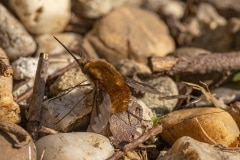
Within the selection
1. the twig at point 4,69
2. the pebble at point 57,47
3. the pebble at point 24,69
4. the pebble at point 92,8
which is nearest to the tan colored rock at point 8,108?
the twig at point 4,69

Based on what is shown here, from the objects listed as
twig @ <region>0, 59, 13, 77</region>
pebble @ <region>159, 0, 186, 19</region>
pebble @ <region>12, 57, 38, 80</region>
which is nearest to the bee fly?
twig @ <region>0, 59, 13, 77</region>

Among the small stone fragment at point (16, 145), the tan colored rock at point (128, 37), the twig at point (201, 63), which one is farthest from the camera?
the tan colored rock at point (128, 37)

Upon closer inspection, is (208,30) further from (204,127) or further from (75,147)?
(75,147)

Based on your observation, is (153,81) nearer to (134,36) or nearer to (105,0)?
(134,36)

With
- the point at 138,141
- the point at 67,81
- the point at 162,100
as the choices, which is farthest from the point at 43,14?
the point at 138,141

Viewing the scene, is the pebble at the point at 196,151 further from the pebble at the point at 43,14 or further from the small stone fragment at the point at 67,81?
the pebble at the point at 43,14
